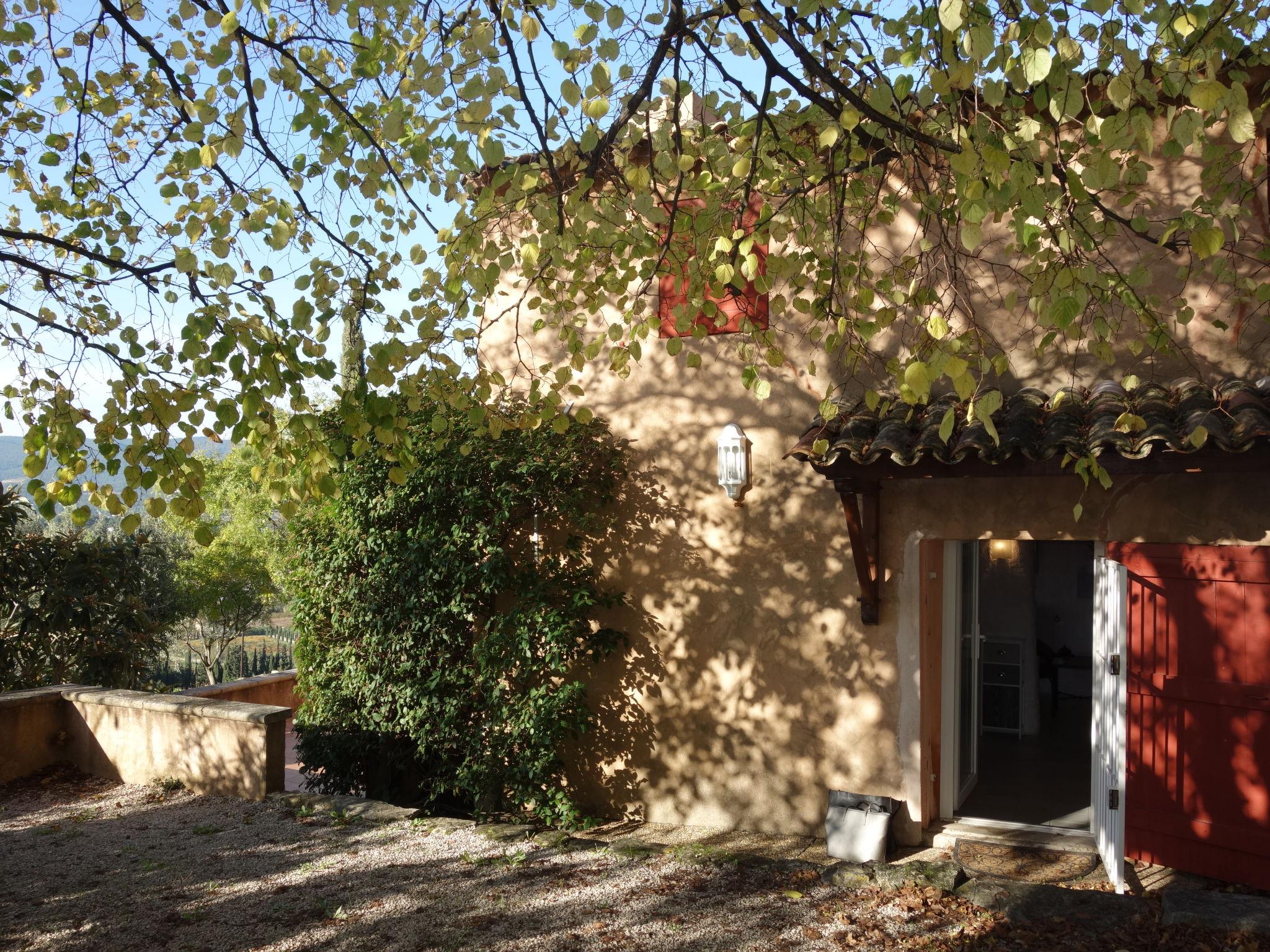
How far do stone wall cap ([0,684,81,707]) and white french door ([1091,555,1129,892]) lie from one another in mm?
7975

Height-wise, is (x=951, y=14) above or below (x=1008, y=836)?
above

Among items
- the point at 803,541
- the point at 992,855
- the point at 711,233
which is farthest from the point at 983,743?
the point at 711,233

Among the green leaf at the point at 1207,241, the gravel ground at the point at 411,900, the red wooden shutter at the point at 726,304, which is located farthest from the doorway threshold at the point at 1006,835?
the green leaf at the point at 1207,241

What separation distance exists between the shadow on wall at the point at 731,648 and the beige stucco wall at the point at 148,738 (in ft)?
7.87

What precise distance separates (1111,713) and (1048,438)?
5.82ft

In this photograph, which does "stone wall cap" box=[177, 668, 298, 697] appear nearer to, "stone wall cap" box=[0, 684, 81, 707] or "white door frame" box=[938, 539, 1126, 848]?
"stone wall cap" box=[0, 684, 81, 707]

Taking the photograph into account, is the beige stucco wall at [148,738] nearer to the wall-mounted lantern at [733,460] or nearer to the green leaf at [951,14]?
the wall-mounted lantern at [733,460]

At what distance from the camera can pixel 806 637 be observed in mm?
6973

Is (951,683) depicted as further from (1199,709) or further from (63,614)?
(63,614)

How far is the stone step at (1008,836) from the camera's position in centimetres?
638

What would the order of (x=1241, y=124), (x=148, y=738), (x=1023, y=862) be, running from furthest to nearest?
(x=148, y=738)
(x=1023, y=862)
(x=1241, y=124)

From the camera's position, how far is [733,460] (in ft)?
22.9

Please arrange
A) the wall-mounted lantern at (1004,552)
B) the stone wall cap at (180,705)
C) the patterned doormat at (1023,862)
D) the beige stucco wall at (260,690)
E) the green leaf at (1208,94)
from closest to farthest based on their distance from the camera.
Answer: the green leaf at (1208,94) < the patterned doormat at (1023,862) < the stone wall cap at (180,705) < the wall-mounted lantern at (1004,552) < the beige stucco wall at (260,690)

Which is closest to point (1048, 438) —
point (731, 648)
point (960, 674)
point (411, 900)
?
point (960, 674)
